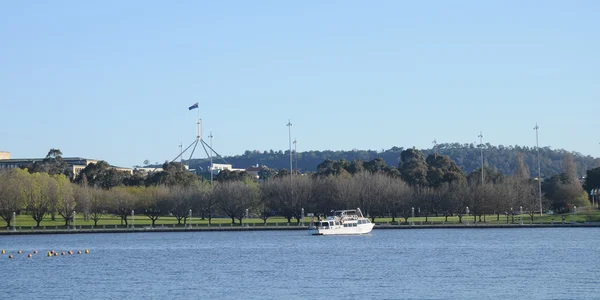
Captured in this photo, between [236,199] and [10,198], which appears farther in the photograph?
[236,199]

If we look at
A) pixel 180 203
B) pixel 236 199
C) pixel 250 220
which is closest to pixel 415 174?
pixel 250 220

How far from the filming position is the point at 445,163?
196m

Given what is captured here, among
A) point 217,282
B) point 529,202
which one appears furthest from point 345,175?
point 217,282

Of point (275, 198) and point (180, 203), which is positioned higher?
point (275, 198)

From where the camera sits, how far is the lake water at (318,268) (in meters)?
58.9

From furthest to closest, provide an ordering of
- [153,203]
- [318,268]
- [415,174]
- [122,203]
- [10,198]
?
[415,174] → [153,203] → [122,203] → [10,198] → [318,268]

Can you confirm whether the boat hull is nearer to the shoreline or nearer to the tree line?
the shoreline

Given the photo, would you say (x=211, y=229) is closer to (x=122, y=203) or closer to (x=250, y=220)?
(x=122, y=203)

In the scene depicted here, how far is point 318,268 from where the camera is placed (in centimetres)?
7438

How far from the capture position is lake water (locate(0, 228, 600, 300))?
5888 cm

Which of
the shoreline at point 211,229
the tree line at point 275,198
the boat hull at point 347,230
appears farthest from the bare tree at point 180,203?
the boat hull at point 347,230

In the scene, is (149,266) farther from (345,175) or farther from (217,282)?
(345,175)

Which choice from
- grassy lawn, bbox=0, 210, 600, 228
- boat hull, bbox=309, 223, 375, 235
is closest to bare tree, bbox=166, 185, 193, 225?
grassy lawn, bbox=0, 210, 600, 228

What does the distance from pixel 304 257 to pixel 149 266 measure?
45.7 feet
